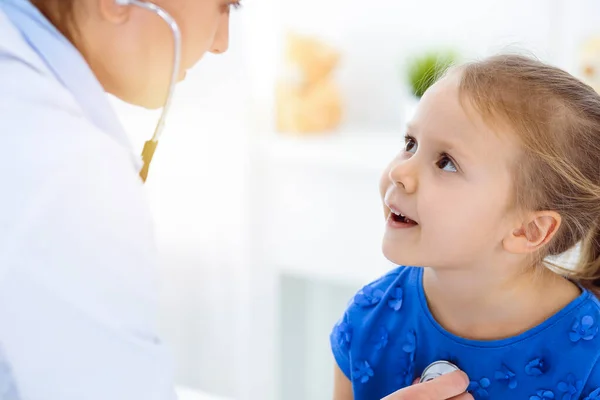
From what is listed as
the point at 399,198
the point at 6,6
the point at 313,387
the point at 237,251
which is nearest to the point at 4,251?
the point at 6,6

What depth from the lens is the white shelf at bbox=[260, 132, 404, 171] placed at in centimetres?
237

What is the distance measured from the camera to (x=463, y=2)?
2.74 metres

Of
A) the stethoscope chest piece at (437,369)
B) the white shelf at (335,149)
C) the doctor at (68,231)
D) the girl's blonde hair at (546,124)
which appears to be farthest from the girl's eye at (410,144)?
the white shelf at (335,149)

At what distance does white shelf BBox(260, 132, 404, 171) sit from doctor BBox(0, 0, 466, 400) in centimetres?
150

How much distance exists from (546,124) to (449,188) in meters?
0.15

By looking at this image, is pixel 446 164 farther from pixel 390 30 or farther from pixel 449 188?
pixel 390 30

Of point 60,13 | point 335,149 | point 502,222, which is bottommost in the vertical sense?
point 335,149

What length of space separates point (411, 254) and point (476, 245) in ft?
0.32

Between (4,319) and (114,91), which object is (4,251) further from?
(114,91)

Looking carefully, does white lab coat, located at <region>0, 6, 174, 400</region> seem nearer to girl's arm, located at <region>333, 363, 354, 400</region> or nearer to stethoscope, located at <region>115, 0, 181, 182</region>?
stethoscope, located at <region>115, 0, 181, 182</region>

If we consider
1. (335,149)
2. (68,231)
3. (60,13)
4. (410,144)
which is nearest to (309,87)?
(335,149)

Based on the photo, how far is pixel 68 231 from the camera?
76 cm

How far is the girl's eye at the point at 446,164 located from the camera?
1.09 meters

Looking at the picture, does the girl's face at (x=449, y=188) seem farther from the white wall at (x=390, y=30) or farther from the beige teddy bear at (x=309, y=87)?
the beige teddy bear at (x=309, y=87)
